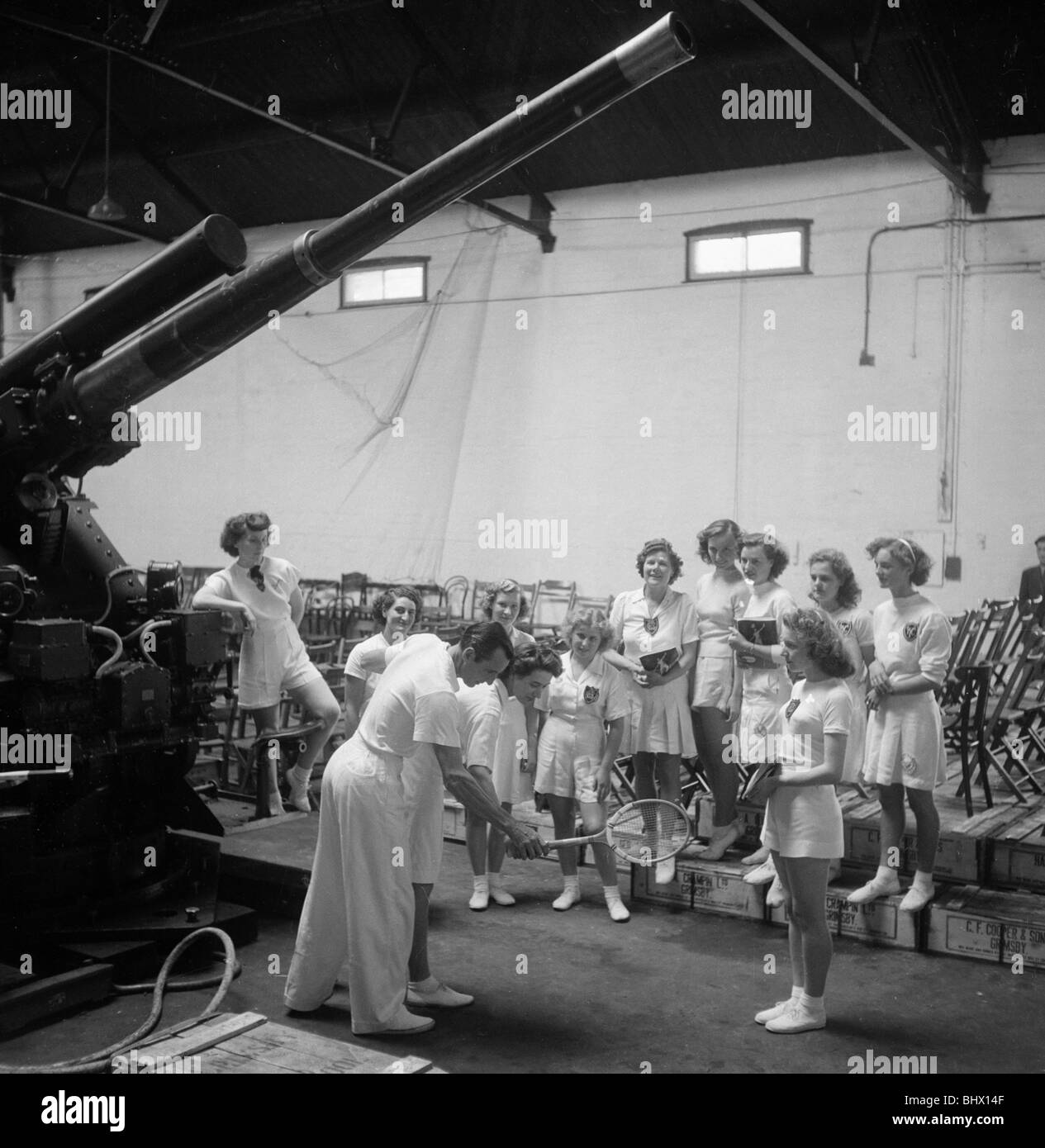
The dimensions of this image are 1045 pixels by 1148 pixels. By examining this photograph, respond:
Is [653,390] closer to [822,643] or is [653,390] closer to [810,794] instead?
[822,643]

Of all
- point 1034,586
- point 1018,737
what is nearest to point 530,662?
point 1018,737

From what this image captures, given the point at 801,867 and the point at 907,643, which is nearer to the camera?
the point at 801,867

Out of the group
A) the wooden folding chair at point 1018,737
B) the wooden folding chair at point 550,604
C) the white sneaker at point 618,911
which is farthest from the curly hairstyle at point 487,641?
the wooden folding chair at point 550,604

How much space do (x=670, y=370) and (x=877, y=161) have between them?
2.58 meters

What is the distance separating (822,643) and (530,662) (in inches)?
40.6

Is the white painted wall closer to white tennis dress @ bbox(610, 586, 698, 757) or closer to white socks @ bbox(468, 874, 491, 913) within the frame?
white tennis dress @ bbox(610, 586, 698, 757)

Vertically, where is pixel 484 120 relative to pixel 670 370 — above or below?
above

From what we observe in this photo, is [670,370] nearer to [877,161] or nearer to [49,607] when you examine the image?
[877,161]

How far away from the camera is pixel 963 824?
5.35 meters

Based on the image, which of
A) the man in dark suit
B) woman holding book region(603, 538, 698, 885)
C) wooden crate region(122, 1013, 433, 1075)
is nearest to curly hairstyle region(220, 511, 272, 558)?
woman holding book region(603, 538, 698, 885)

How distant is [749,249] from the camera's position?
35.0ft

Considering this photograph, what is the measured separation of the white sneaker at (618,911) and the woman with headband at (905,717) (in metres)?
0.98

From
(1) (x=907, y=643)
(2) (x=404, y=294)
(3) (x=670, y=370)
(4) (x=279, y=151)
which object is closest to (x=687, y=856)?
(1) (x=907, y=643)

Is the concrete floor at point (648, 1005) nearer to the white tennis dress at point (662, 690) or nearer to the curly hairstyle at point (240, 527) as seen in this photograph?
the white tennis dress at point (662, 690)
